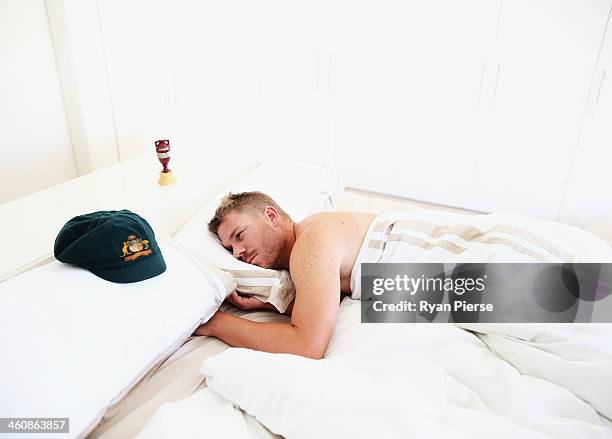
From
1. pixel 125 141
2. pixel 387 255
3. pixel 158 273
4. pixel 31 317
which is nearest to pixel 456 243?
pixel 387 255

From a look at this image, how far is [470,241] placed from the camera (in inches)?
45.5

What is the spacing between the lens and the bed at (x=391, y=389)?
713 millimetres

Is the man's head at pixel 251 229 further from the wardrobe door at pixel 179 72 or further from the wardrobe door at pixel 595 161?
the wardrobe door at pixel 595 161

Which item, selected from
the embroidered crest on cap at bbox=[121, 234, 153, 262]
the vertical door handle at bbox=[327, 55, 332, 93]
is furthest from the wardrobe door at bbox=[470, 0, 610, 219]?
the embroidered crest on cap at bbox=[121, 234, 153, 262]

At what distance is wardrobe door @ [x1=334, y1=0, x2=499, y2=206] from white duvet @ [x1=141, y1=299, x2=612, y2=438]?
2309 millimetres

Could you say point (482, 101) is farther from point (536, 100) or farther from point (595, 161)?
point (595, 161)

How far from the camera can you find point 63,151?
6.70 feet

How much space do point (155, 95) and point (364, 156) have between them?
1.63 metres

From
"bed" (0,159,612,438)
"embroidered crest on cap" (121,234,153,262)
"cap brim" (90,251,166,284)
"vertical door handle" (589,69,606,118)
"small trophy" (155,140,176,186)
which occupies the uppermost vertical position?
"vertical door handle" (589,69,606,118)

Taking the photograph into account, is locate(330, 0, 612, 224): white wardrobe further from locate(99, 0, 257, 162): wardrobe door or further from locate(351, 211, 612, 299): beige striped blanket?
locate(351, 211, 612, 299): beige striped blanket

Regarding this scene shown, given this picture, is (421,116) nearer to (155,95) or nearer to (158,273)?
(155,95)

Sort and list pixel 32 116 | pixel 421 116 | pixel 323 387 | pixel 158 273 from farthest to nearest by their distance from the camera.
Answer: pixel 421 116 → pixel 32 116 → pixel 158 273 → pixel 323 387

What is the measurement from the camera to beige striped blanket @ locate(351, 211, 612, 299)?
1056 mm

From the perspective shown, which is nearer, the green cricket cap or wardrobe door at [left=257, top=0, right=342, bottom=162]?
the green cricket cap
